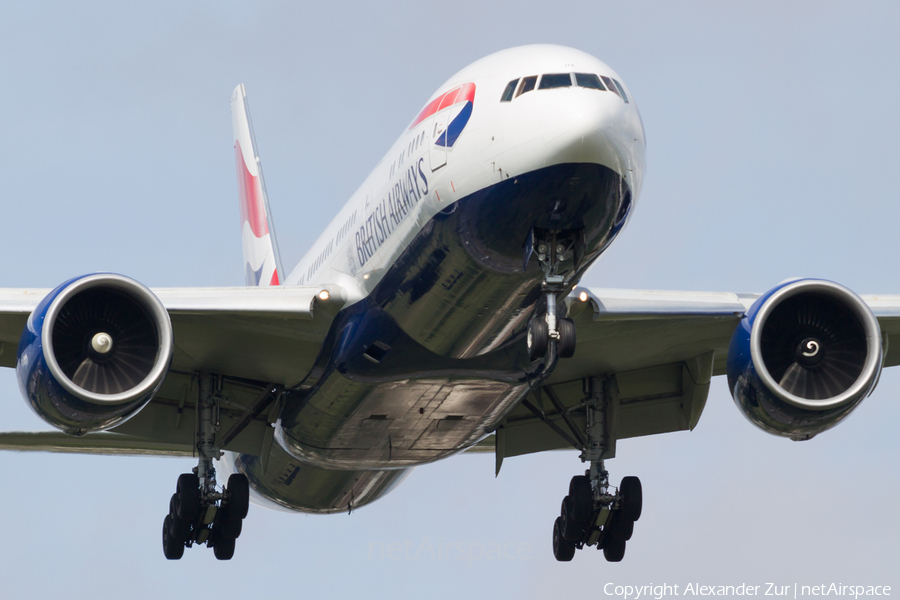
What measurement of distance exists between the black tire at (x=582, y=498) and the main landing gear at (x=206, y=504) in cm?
522

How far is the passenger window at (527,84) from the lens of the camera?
51.9 feet

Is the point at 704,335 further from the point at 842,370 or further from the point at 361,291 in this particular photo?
the point at 361,291

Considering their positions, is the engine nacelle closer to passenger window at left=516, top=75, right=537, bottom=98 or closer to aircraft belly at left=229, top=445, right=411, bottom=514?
passenger window at left=516, top=75, right=537, bottom=98

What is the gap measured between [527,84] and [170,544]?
9.90 m

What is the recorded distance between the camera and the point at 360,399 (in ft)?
63.9

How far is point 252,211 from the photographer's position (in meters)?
33.0

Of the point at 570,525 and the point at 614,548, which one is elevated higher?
the point at 570,525

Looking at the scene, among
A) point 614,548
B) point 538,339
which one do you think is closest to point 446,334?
point 538,339

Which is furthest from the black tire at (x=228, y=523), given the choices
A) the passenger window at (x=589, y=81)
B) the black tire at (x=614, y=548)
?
the passenger window at (x=589, y=81)

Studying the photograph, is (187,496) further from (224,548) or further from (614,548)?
(614,548)

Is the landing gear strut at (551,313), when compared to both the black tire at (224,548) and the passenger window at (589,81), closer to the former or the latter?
the passenger window at (589,81)

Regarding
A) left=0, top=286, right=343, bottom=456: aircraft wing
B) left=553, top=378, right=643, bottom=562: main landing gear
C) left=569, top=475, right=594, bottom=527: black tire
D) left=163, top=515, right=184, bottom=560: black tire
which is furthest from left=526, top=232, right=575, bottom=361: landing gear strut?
left=163, top=515, right=184, bottom=560: black tire

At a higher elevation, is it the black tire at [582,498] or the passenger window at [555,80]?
the passenger window at [555,80]

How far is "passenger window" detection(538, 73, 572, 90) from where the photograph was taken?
51.5 ft
